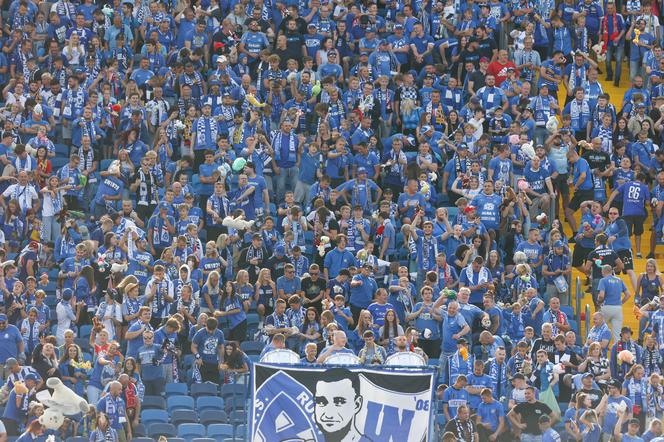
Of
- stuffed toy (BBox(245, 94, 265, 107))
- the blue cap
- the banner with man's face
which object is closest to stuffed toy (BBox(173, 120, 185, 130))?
stuffed toy (BBox(245, 94, 265, 107))

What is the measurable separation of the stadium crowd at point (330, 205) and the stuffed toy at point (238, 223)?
5 centimetres

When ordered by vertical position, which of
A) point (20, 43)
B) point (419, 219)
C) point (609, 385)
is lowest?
point (609, 385)

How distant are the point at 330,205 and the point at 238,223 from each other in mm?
1602

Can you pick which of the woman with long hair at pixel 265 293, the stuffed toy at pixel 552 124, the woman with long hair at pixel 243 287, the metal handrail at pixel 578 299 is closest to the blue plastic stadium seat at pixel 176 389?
the woman with long hair at pixel 243 287

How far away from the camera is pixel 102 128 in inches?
1161

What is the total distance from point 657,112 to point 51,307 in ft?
37.0

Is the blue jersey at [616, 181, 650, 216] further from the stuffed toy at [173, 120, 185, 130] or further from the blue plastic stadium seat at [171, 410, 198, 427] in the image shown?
the blue plastic stadium seat at [171, 410, 198, 427]

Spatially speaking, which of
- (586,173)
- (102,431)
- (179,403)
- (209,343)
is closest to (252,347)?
(209,343)

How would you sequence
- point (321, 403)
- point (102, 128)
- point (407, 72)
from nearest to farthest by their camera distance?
point (321, 403), point (102, 128), point (407, 72)

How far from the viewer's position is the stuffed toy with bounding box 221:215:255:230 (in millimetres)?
26875

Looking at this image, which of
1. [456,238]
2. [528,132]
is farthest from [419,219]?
[528,132]

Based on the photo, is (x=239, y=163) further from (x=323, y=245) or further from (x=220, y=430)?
(x=220, y=430)

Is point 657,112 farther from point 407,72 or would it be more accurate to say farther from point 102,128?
point 102,128

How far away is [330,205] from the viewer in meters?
27.6
